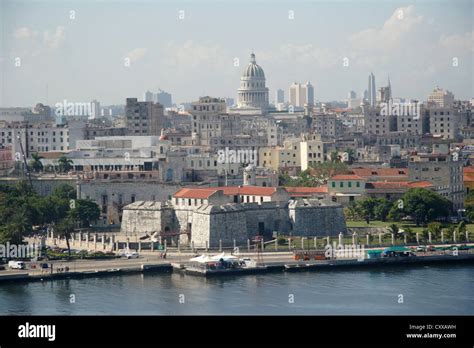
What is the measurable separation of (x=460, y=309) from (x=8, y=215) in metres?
16.0

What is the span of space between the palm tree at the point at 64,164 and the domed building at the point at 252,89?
4708 centimetres

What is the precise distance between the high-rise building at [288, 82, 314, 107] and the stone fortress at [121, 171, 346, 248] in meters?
91.4

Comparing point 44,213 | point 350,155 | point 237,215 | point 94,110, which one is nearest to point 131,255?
point 237,215

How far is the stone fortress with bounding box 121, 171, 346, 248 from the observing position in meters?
45.7

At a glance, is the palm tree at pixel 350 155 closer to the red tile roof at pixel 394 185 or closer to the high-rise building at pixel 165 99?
the red tile roof at pixel 394 185

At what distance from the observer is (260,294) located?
38594mm

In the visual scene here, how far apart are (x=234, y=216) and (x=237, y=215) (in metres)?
0.11

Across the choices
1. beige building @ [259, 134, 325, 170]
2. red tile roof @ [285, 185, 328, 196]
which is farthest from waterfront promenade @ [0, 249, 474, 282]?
beige building @ [259, 134, 325, 170]

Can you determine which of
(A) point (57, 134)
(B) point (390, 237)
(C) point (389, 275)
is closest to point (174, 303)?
(C) point (389, 275)

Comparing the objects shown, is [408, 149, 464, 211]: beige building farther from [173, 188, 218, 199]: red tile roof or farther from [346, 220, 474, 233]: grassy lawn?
[173, 188, 218, 199]: red tile roof

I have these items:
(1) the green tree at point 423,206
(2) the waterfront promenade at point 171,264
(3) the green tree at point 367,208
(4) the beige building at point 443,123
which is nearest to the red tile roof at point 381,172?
(3) the green tree at point 367,208

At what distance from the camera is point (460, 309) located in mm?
36344

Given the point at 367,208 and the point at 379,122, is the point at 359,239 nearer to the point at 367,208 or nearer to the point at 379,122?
the point at 367,208
